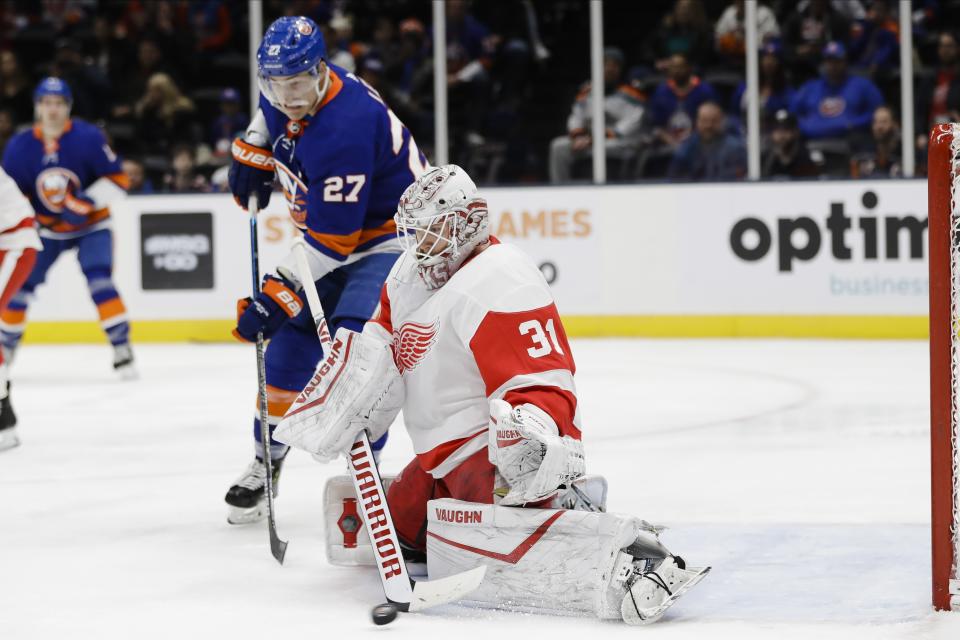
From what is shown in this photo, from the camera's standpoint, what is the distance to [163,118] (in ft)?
32.0

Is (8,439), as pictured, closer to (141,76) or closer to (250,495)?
(250,495)

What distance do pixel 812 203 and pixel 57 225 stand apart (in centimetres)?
397

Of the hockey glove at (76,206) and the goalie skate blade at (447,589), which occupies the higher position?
the hockey glove at (76,206)

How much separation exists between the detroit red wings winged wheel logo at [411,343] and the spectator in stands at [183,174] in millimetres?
6258

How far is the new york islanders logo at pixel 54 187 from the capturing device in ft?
23.6

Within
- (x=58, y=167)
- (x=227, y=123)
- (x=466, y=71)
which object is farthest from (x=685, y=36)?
(x=58, y=167)

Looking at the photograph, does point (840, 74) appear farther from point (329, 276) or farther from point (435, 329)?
point (435, 329)

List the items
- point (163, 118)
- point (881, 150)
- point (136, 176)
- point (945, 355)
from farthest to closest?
1. point (163, 118)
2. point (136, 176)
3. point (881, 150)
4. point (945, 355)

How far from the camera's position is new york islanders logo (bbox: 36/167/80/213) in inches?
283

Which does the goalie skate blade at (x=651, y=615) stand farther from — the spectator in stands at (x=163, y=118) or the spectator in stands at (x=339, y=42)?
the spectator in stands at (x=163, y=118)

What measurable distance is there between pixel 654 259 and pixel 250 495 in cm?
497

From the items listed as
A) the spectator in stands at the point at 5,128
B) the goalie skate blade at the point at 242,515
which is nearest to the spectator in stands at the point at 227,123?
the spectator in stands at the point at 5,128

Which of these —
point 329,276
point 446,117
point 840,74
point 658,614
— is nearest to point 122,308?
point 446,117

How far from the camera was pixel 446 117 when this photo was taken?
8.99 metres
